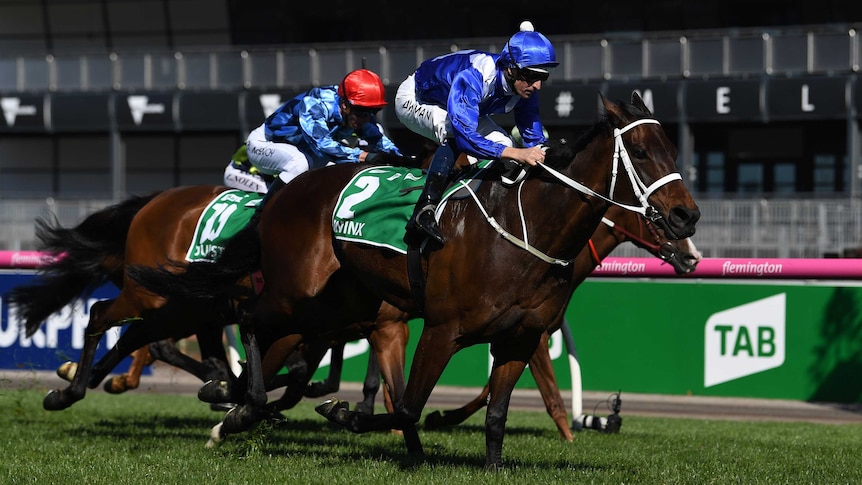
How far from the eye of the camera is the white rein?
17.7ft

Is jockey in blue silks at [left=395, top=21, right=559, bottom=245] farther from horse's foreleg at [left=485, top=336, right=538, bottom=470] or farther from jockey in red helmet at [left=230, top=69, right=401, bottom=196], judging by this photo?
jockey in red helmet at [left=230, top=69, right=401, bottom=196]

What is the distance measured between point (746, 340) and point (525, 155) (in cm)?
611

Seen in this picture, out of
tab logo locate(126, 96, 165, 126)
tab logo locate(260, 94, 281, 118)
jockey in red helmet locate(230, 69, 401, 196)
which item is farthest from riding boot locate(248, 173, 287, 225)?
tab logo locate(126, 96, 165, 126)

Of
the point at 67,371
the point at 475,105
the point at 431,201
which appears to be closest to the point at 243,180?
the point at 67,371

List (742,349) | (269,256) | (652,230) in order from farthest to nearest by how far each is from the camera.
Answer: (742,349) < (652,230) < (269,256)

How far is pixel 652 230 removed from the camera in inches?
312

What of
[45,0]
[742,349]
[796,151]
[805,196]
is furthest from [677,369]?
[45,0]

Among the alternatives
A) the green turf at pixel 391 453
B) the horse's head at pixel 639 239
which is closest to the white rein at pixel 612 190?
the green turf at pixel 391 453

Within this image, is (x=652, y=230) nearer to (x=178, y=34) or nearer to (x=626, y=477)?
(x=626, y=477)

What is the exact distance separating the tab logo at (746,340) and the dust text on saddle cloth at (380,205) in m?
5.64

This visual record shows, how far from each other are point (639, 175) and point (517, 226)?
0.61 metres

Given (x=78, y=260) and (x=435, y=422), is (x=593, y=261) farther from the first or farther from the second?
(x=78, y=260)

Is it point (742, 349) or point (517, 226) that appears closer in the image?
point (517, 226)

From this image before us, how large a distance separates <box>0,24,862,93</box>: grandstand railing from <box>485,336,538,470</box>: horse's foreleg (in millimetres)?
14726
